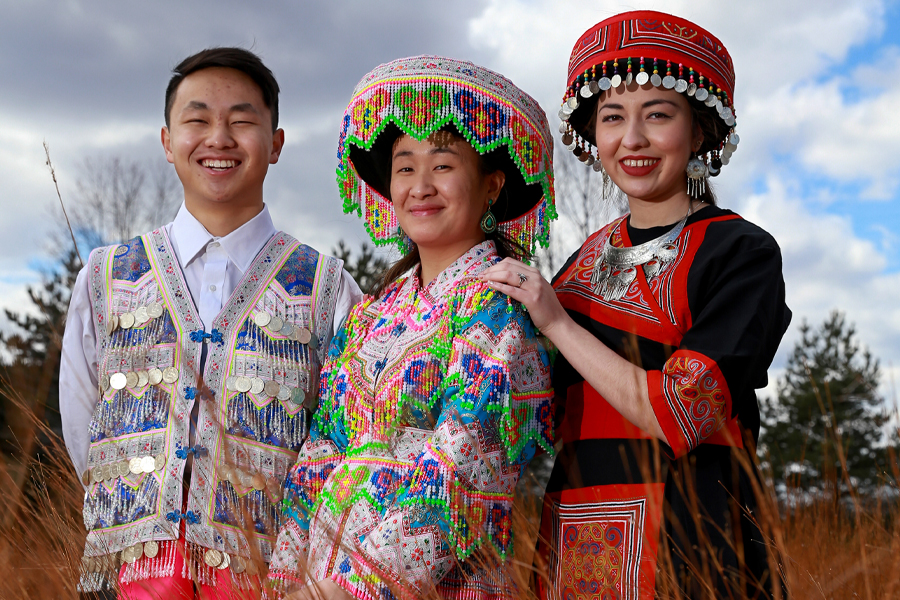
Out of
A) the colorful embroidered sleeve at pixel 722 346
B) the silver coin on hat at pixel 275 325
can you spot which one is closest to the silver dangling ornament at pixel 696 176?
the colorful embroidered sleeve at pixel 722 346

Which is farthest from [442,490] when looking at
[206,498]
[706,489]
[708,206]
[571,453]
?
[708,206]

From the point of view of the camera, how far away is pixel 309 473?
260cm

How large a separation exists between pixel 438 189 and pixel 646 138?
65 cm

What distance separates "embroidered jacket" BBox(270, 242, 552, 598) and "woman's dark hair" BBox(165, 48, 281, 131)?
40.4 inches

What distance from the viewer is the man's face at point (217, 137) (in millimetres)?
2908

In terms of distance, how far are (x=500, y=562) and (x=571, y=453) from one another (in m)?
0.41

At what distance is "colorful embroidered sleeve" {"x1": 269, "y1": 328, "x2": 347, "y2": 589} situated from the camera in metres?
2.48

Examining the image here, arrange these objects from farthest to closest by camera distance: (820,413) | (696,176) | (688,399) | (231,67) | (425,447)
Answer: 1. (820,413)
2. (231,67)
3. (696,176)
4. (425,447)
5. (688,399)

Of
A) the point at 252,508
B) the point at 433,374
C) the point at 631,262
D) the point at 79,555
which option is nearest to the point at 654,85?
the point at 631,262

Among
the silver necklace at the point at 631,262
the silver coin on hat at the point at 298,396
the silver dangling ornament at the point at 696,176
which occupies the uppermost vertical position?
the silver dangling ornament at the point at 696,176

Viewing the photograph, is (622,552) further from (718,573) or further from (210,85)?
(210,85)

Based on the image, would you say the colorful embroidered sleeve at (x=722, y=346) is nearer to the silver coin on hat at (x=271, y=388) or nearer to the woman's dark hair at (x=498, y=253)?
the woman's dark hair at (x=498, y=253)

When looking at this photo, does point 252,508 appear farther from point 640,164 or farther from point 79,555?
point 640,164

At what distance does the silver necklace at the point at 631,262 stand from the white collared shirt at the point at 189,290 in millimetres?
964
